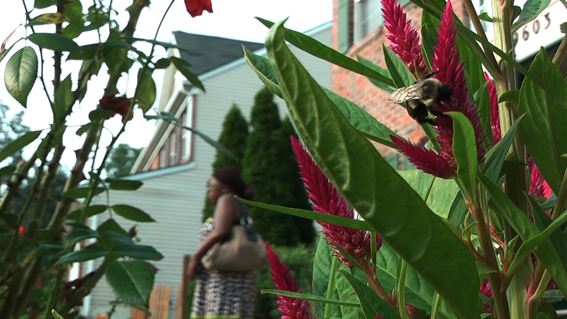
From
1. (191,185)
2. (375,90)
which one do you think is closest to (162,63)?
(375,90)

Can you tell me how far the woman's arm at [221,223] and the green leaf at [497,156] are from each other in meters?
5.40

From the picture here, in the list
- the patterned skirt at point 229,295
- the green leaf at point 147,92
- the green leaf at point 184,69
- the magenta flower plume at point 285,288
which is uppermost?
the patterned skirt at point 229,295

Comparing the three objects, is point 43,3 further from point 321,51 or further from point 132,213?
point 321,51

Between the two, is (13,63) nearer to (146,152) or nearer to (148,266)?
(148,266)

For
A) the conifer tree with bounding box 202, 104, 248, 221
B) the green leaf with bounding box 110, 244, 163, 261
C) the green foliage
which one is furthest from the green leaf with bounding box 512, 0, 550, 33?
the green foliage

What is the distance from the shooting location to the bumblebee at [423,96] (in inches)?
18.4

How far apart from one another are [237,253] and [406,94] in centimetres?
535

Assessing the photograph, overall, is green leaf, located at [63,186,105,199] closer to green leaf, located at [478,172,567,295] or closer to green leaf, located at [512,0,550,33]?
green leaf, located at [512,0,550,33]

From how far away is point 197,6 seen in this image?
131 centimetres

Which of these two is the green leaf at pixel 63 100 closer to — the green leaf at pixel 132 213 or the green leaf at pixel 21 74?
the green leaf at pixel 21 74

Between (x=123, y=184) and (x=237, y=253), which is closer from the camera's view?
(x=123, y=184)

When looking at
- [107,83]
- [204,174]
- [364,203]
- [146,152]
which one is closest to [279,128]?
[204,174]

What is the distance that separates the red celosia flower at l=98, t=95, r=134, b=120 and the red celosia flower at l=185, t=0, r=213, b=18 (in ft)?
1.04

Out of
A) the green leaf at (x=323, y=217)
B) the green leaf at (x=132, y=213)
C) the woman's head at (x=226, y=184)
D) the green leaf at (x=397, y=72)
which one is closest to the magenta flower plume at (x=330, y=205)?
the green leaf at (x=323, y=217)
